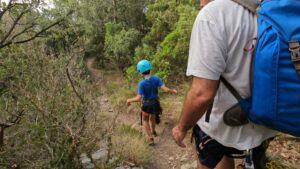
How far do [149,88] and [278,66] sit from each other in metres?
4.30

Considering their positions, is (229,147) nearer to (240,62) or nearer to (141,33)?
(240,62)

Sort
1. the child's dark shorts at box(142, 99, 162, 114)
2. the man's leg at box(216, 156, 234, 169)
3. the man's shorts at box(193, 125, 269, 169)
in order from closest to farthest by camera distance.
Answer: the man's shorts at box(193, 125, 269, 169) < the man's leg at box(216, 156, 234, 169) < the child's dark shorts at box(142, 99, 162, 114)

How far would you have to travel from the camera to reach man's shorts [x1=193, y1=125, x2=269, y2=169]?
228 cm

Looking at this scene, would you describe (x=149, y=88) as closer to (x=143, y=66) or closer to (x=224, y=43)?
(x=143, y=66)

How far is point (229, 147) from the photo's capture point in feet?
7.47

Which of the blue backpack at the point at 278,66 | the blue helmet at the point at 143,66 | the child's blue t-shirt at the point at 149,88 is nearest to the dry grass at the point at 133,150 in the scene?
the child's blue t-shirt at the point at 149,88

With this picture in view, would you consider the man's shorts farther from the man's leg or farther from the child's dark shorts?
the child's dark shorts

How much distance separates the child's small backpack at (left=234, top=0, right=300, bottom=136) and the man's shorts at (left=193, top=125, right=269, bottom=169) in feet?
1.83

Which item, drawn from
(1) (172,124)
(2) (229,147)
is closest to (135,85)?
(1) (172,124)

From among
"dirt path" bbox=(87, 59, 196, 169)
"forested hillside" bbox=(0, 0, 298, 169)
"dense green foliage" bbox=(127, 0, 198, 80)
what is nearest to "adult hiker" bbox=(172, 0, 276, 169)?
"forested hillside" bbox=(0, 0, 298, 169)

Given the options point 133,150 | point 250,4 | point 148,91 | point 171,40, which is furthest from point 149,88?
point 171,40

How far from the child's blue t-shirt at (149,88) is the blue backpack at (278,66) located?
4100mm

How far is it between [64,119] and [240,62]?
253cm

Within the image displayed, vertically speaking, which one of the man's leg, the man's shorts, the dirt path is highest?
the man's shorts
